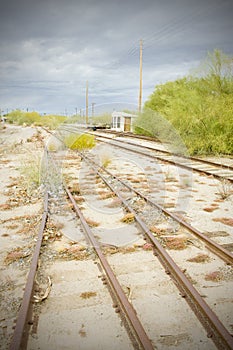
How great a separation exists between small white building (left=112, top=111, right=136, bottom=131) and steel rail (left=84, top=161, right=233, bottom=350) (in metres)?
38.8

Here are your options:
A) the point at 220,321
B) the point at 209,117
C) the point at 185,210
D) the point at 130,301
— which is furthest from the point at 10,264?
the point at 209,117

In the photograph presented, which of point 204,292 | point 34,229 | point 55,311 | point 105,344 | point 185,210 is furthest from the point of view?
point 185,210

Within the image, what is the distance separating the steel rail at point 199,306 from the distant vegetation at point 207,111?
40.5 ft

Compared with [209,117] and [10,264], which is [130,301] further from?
[209,117]

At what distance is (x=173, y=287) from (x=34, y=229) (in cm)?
324

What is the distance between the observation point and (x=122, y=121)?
48.9 m

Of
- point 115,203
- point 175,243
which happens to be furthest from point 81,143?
point 175,243

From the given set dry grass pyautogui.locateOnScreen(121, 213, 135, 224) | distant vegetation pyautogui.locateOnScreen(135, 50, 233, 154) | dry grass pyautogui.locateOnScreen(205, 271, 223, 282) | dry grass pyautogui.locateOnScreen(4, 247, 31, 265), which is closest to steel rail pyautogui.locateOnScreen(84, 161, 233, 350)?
dry grass pyautogui.locateOnScreen(205, 271, 223, 282)

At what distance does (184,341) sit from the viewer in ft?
9.02

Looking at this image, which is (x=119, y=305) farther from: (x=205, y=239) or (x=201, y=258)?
(x=205, y=239)

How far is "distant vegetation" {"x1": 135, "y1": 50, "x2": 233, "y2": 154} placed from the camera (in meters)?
15.5

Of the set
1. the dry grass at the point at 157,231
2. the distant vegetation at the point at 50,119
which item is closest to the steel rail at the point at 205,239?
the dry grass at the point at 157,231

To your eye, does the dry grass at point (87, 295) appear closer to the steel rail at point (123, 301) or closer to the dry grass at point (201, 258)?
the steel rail at point (123, 301)

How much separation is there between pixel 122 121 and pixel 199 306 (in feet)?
155
